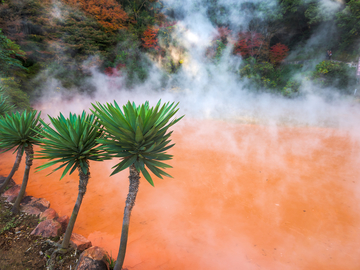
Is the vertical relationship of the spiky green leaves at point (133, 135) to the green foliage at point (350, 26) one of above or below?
below

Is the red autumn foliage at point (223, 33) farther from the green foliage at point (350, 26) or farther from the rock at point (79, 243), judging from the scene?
the rock at point (79, 243)

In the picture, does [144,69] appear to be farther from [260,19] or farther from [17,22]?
[260,19]

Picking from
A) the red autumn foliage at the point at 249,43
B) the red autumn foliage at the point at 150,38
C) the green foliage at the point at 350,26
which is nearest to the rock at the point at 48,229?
the red autumn foliage at the point at 150,38

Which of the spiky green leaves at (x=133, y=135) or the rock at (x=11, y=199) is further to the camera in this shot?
the rock at (x=11, y=199)

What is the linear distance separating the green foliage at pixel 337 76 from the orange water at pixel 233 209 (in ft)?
17.8

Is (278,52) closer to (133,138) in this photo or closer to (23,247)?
(133,138)

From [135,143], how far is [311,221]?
9.46ft

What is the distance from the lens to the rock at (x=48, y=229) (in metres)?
1.93

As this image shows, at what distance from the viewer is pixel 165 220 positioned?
2551 millimetres

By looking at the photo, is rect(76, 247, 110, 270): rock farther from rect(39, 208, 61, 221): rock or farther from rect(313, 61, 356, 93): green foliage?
rect(313, 61, 356, 93): green foliage

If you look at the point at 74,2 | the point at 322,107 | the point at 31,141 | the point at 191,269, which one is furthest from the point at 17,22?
the point at 322,107

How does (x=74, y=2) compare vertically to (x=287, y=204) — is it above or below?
above

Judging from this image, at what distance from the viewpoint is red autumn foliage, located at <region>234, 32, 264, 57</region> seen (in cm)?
1088

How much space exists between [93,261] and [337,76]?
Result: 1127 cm
